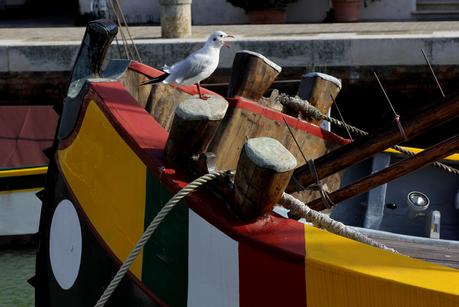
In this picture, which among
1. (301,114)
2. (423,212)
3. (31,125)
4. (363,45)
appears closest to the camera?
(423,212)

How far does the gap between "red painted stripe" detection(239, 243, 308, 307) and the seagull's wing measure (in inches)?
72.3

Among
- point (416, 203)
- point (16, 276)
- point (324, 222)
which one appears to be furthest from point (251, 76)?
point (16, 276)

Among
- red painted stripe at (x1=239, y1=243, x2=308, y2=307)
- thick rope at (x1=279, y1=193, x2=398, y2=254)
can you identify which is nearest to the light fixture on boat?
thick rope at (x1=279, y1=193, x2=398, y2=254)

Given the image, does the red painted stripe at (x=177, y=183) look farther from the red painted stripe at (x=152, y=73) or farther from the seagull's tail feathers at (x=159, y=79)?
the red painted stripe at (x=152, y=73)

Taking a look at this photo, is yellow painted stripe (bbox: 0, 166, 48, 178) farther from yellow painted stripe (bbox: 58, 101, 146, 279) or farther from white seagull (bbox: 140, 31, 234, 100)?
yellow painted stripe (bbox: 58, 101, 146, 279)

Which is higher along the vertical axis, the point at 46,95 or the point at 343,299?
the point at 343,299

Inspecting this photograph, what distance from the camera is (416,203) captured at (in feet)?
16.0

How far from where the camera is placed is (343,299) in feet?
9.43

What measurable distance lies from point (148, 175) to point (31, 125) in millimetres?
6153

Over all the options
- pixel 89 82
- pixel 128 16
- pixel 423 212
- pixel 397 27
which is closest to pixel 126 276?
pixel 89 82

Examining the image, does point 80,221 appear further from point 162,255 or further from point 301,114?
point 301,114

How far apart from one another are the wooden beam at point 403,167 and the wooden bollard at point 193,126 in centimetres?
83

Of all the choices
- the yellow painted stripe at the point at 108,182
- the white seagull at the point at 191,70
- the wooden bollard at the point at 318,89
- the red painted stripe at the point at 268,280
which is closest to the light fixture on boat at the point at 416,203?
the wooden bollard at the point at 318,89

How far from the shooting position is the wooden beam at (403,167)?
387 centimetres
